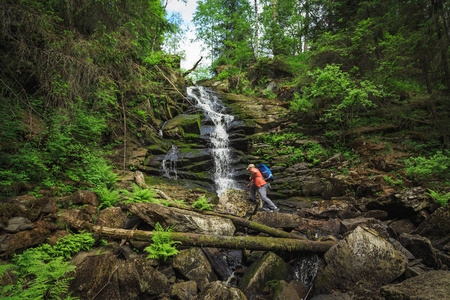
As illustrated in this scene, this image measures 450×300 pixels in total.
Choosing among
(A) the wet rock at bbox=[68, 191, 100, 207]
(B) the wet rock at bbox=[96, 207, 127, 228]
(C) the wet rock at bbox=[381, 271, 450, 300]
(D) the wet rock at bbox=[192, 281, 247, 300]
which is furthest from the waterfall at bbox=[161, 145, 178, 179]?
(C) the wet rock at bbox=[381, 271, 450, 300]

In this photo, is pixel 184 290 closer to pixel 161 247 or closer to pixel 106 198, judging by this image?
pixel 161 247

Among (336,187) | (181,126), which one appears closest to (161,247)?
(336,187)

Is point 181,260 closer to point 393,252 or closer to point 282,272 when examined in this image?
point 282,272

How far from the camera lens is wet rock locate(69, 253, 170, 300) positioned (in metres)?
3.23

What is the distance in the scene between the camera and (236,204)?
798 cm

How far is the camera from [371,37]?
13227mm

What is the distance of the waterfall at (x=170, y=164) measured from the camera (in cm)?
1178

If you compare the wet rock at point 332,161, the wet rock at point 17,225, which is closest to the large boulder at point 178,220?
the wet rock at point 17,225

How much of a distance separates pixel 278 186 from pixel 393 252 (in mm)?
7608

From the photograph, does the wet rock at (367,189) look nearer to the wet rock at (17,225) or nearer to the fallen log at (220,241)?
the fallen log at (220,241)

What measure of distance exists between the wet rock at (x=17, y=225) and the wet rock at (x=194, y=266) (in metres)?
2.81

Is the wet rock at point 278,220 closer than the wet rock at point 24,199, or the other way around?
the wet rock at point 24,199

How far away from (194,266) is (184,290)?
21.7 inches

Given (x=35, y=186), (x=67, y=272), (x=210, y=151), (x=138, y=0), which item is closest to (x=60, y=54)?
(x=35, y=186)
